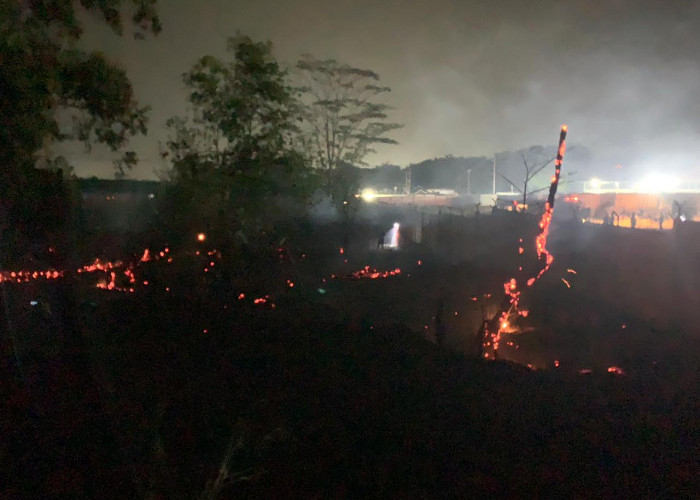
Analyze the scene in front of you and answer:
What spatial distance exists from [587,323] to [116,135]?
10527 mm

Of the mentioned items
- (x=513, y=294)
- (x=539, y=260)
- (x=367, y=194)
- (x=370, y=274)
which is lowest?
(x=370, y=274)

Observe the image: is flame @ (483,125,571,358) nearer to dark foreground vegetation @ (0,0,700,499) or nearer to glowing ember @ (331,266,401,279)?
dark foreground vegetation @ (0,0,700,499)

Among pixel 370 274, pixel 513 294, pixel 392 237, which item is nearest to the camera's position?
pixel 513 294

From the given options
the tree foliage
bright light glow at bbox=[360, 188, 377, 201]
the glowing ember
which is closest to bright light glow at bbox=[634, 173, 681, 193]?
bright light glow at bbox=[360, 188, 377, 201]

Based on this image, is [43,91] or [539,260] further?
[539,260]

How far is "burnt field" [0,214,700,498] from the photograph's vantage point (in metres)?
4.27

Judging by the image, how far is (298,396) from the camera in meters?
Answer: 5.91

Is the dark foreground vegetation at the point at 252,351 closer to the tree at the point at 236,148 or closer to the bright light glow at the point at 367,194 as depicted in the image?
the tree at the point at 236,148

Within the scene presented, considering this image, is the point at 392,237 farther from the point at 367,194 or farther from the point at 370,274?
the point at 367,194

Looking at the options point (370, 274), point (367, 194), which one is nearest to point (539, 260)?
point (370, 274)

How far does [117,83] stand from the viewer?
705 centimetres

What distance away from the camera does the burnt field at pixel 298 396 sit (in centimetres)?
427

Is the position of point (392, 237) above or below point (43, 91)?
below

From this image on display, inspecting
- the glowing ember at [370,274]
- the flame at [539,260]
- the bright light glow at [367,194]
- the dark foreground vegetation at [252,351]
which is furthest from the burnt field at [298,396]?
the bright light glow at [367,194]
